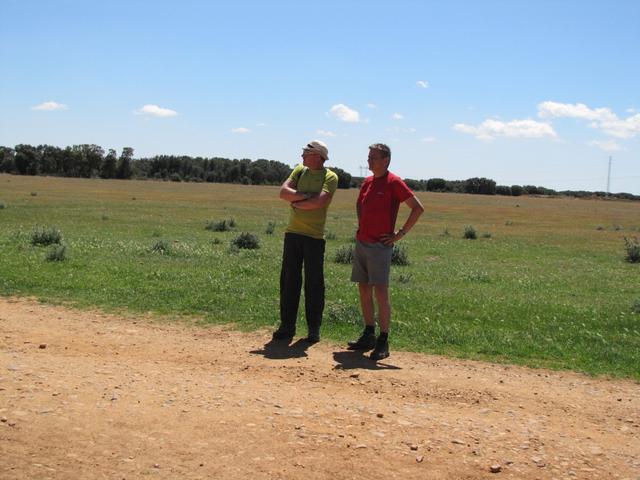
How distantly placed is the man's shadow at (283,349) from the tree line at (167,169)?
11057cm

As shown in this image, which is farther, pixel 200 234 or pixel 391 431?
pixel 200 234

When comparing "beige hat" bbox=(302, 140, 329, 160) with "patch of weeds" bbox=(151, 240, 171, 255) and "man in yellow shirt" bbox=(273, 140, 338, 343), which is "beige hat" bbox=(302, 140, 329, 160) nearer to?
"man in yellow shirt" bbox=(273, 140, 338, 343)

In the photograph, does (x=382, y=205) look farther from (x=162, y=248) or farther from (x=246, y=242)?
(x=246, y=242)

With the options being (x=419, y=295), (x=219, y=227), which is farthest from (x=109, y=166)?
(x=419, y=295)

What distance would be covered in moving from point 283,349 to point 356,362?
91 centimetres

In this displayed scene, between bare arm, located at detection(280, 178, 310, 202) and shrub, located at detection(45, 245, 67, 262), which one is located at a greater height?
bare arm, located at detection(280, 178, 310, 202)

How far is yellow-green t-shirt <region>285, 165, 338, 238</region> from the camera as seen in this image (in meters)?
7.54

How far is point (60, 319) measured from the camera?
8.53m

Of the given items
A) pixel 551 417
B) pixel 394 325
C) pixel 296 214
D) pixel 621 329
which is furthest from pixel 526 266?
pixel 551 417

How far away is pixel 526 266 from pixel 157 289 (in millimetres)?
12975

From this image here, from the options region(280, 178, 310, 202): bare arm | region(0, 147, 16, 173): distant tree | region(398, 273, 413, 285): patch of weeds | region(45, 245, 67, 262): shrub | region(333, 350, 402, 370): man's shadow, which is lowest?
region(333, 350, 402, 370): man's shadow

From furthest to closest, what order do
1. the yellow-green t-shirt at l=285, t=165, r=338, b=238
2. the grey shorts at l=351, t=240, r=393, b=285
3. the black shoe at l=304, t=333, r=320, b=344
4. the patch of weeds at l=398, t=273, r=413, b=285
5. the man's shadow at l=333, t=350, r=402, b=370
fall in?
1. the patch of weeds at l=398, t=273, r=413, b=285
2. the black shoe at l=304, t=333, r=320, b=344
3. the yellow-green t-shirt at l=285, t=165, r=338, b=238
4. the grey shorts at l=351, t=240, r=393, b=285
5. the man's shadow at l=333, t=350, r=402, b=370

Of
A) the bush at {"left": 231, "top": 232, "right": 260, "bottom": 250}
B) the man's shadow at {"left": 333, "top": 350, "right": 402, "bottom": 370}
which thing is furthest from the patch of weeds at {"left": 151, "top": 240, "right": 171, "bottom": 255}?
the man's shadow at {"left": 333, "top": 350, "right": 402, "bottom": 370}

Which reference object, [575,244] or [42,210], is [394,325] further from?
[42,210]
